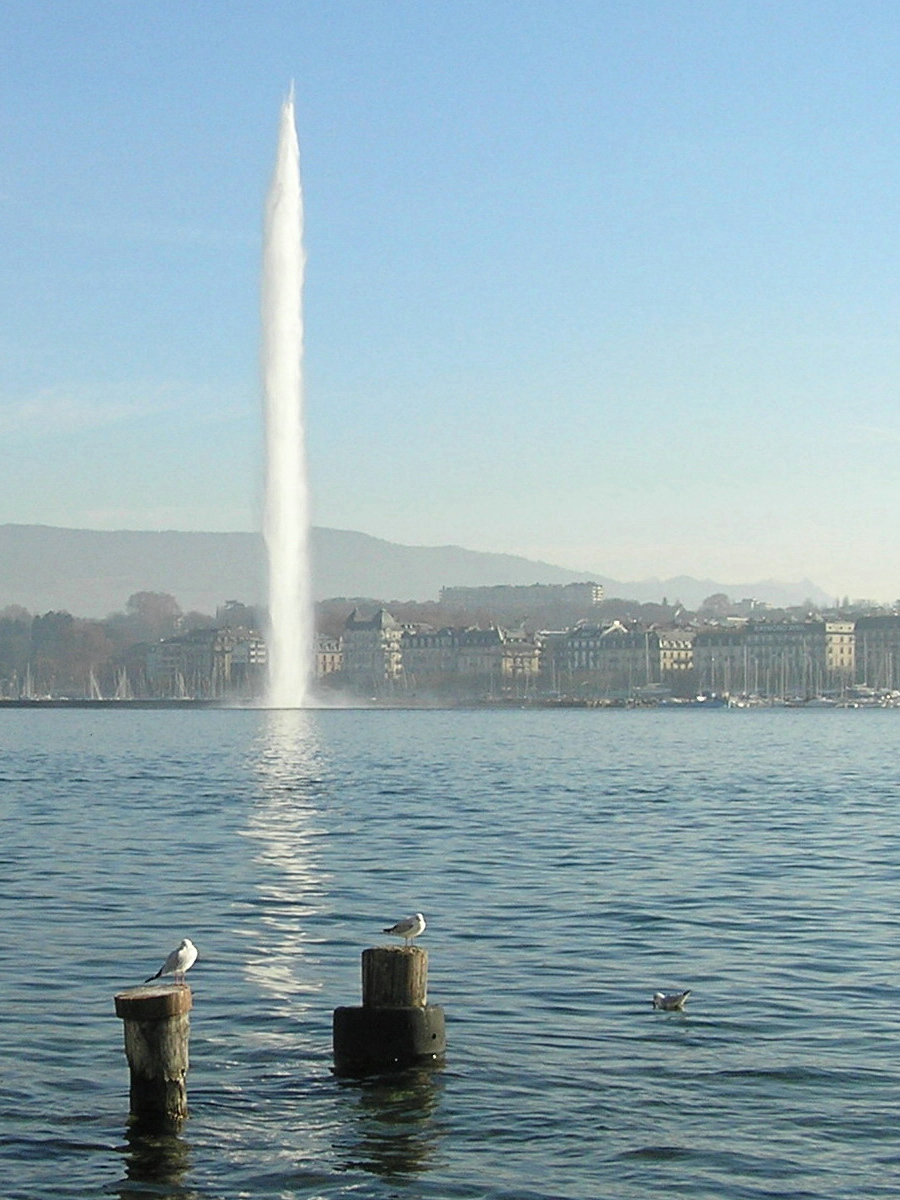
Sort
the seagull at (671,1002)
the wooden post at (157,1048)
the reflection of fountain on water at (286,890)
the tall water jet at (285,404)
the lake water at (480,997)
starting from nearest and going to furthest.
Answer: the lake water at (480,997) → the wooden post at (157,1048) → the seagull at (671,1002) → the reflection of fountain on water at (286,890) → the tall water jet at (285,404)

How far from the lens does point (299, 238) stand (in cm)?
10488

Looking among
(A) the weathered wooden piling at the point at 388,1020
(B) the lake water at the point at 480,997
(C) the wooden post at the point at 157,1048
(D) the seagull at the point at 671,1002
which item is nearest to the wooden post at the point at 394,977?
(A) the weathered wooden piling at the point at 388,1020

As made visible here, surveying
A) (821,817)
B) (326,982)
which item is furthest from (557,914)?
(821,817)

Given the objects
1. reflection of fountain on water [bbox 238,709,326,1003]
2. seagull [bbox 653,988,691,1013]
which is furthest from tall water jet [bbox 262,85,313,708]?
seagull [bbox 653,988,691,1013]

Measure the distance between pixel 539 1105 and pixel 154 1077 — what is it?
2442 millimetres

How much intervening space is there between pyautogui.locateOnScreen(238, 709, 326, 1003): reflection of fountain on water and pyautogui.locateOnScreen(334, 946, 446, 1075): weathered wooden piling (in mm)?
2029

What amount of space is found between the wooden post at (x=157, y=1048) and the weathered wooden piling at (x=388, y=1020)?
1.57 metres

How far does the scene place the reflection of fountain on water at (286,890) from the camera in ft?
56.9

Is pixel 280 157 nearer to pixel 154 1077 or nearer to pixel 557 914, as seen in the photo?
pixel 557 914

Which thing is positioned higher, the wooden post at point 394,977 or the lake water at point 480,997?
the wooden post at point 394,977

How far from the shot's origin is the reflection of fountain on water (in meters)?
17.3

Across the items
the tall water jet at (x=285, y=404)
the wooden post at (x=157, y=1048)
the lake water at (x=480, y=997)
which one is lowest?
the lake water at (x=480, y=997)

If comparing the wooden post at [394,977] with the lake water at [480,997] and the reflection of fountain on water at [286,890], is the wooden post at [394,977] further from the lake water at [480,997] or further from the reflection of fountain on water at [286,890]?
the reflection of fountain on water at [286,890]

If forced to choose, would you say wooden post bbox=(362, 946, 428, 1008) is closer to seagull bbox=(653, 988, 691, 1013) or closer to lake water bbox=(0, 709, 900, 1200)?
lake water bbox=(0, 709, 900, 1200)
